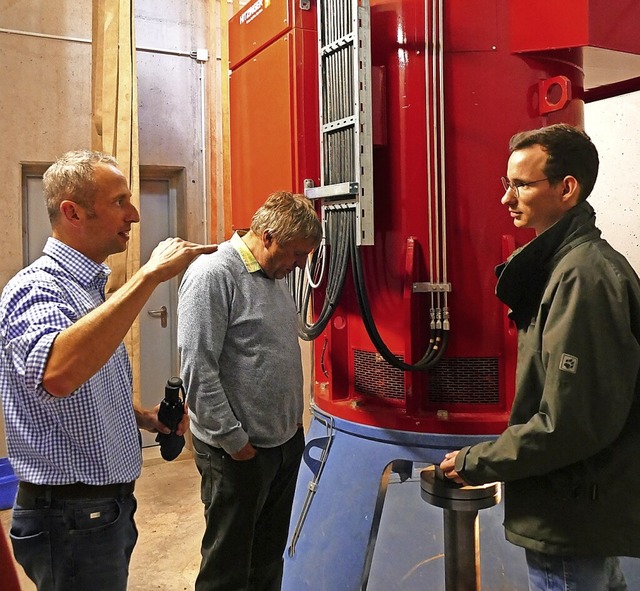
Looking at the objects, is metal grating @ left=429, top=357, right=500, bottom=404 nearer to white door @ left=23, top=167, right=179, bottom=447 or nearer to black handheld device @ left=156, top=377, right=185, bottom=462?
black handheld device @ left=156, top=377, right=185, bottom=462

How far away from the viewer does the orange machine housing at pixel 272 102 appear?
2.21 metres

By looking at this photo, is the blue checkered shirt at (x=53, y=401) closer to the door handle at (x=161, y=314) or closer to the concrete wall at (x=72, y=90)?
the concrete wall at (x=72, y=90)

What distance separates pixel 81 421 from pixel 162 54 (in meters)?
3.54

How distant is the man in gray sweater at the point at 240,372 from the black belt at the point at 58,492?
1.53 feet

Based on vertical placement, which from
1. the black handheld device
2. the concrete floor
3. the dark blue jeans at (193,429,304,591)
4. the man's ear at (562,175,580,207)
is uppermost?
the man's ear at (562,175,580,207)

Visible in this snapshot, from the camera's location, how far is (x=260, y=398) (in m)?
1.96

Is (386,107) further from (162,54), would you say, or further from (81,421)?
(162,54)

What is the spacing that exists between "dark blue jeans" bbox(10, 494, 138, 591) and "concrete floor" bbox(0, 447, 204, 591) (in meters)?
1.45

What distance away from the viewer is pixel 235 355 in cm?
195

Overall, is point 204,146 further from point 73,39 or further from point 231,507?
point 231,507

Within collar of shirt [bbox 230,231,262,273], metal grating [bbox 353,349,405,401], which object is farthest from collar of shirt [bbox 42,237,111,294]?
metal grating [bbox 353,349,405,401]

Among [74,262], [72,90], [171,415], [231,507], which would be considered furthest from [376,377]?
[72,90]

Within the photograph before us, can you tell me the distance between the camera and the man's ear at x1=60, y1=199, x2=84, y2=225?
148 centimetres

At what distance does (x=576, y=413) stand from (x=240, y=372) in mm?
964
